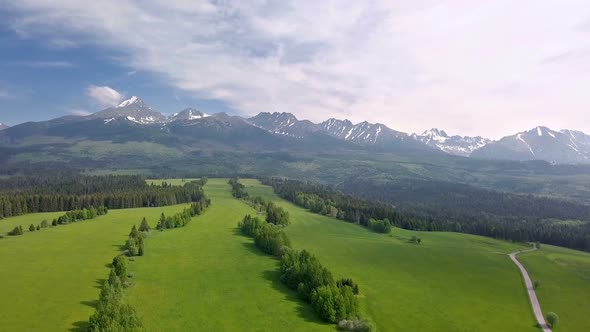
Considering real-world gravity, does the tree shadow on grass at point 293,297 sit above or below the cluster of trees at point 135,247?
below

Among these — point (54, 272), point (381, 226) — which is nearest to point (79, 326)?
point (54, 272)

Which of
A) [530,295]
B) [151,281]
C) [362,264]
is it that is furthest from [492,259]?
[151,281]

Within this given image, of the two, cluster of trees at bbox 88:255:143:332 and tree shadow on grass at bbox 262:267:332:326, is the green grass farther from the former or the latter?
cluster of trees at bbox 88:255:143:332

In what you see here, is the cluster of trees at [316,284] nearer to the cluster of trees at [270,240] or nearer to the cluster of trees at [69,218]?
the cluster of trees at [270,240]

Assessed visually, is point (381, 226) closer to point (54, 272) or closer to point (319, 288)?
point (319, 288)

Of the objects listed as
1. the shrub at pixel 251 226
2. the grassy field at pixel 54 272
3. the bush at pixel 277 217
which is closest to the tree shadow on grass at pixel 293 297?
the grassy field at pixel 54 272

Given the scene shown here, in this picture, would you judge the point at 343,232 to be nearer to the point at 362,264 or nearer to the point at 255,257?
the point at 362,264
